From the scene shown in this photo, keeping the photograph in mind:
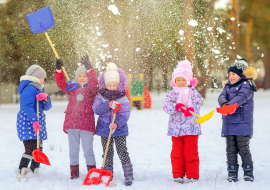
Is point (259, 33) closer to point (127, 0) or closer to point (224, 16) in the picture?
point (224, 16)

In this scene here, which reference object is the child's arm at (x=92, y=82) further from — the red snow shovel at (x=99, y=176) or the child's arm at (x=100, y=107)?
the red snow shovel at (x=99, y=176)

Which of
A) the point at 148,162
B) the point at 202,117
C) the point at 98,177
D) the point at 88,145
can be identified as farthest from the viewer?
the point at 148,162

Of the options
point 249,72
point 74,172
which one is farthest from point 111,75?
point 249,72

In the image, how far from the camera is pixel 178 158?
4.07 m

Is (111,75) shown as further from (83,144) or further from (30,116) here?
(30,116)

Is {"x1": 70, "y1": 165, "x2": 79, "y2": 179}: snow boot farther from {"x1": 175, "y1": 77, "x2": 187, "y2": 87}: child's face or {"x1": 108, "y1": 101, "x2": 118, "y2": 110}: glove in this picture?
{"x1": 175, "y1": 77, "x2": 187, "y2": 87}: child's face

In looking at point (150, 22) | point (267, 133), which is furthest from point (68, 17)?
point (267, 133)

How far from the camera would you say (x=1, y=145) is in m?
6.64

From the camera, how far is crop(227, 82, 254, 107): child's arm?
3913 millimetres

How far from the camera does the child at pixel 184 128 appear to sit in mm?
3996

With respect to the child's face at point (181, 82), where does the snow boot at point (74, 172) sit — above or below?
below

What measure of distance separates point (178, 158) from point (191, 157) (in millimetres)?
159

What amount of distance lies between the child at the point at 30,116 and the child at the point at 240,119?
2193 mm

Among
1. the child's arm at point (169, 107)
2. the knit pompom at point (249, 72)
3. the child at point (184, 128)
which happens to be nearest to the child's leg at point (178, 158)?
the child at point (184, 128)
